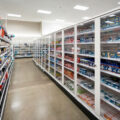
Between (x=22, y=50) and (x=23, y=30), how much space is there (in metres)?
2.60

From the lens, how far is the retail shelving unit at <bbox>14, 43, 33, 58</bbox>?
11867mm

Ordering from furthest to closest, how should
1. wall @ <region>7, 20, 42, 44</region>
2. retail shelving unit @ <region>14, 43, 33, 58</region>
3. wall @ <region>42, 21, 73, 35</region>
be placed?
retail shelving unit @ <region>14, 43, 33, 58</region>
wall @ <region>7, 20, 42, 44</region>
wall @ <region>42, 21, 73, 35</region>

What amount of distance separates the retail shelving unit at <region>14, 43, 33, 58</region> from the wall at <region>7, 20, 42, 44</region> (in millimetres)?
714

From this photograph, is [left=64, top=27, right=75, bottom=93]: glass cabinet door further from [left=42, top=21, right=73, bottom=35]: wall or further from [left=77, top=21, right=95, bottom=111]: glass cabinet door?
[left=42, top=21, right=73, bottom=35]: wall

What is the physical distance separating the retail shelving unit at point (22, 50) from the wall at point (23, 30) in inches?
28.1

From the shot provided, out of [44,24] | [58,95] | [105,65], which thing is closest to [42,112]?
[58,95]

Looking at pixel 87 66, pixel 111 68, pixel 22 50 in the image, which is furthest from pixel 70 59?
pixel 22 50

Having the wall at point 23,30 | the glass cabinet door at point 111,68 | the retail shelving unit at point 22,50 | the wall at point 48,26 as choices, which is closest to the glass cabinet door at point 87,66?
the glass cabinet door at point 111,68

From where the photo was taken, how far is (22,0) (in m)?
5.67

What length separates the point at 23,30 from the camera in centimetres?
1222

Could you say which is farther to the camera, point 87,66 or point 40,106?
point 40,106

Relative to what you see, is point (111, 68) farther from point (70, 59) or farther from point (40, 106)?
point (40, 106)

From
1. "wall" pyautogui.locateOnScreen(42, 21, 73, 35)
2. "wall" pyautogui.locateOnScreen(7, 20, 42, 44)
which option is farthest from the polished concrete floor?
"wall" pyautogui.locateOnScreen(7, 20, 42, 44)

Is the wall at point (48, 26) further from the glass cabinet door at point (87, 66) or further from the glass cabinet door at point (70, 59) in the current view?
the glass cabinet door at point (87, 66)
